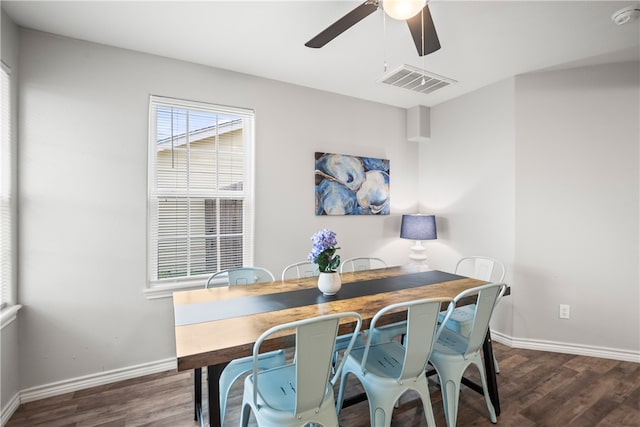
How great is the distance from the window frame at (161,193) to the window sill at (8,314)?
29.7 inches

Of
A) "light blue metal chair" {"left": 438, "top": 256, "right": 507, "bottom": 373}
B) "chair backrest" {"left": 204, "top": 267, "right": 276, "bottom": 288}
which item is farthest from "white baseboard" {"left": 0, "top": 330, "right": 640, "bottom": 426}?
"chair backrest" {"left": 204, "top": 267, "right": 276, "bottom": 288}

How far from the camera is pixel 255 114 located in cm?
297

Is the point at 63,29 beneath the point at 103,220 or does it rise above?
above

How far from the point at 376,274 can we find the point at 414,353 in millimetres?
1019

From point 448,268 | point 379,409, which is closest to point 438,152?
point 448,268

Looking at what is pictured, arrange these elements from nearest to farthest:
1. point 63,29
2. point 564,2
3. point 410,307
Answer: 1. point 410,307
2. point 564,2
3. point 63,29

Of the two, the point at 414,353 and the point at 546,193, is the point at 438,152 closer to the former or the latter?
the point at 546,193

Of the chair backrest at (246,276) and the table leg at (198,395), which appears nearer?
the table leg at (198,395)

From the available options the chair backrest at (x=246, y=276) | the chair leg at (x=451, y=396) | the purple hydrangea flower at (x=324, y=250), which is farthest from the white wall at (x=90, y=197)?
the chair leg at (x=451, y=396)

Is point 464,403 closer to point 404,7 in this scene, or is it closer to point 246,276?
point 246,276

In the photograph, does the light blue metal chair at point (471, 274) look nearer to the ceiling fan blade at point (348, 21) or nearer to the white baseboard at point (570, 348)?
the white baseboard at point (570, 348)

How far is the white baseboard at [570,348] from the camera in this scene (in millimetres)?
2719

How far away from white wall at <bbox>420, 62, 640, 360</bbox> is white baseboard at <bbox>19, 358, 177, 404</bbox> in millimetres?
3217

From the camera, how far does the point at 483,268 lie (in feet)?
9.80
